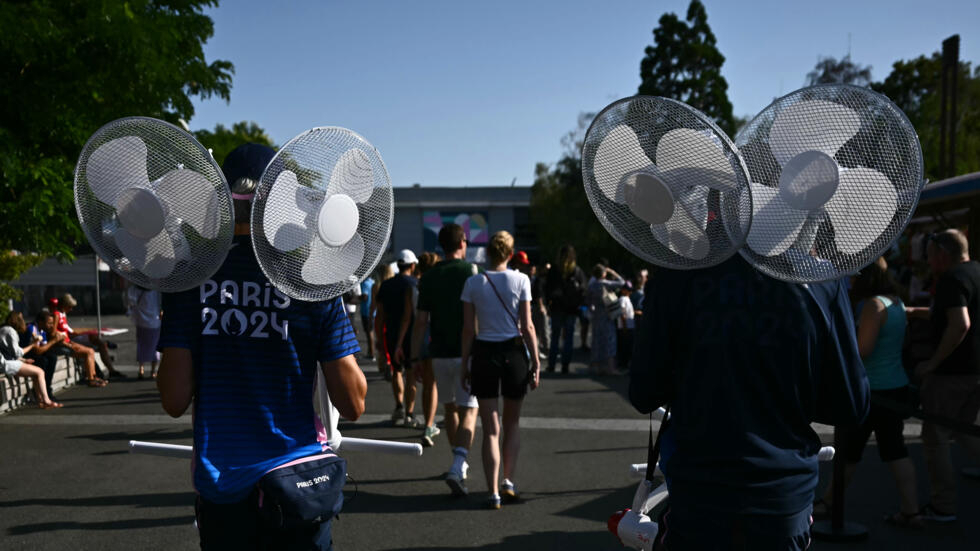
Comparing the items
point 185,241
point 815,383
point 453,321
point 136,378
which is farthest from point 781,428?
point 136,378

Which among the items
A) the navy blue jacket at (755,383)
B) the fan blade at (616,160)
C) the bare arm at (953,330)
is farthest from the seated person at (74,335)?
the navy blue jacket at (755,383)

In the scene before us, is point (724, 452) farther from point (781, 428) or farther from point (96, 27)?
point (96, 27)

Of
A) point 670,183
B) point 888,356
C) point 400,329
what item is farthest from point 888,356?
point 400,329

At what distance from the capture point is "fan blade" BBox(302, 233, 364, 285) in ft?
7.37

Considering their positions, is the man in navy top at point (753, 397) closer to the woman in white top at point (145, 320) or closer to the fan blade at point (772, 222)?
the fan blade at point (772, 222)

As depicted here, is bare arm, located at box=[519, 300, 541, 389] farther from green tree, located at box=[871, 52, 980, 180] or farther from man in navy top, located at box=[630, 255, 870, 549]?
green tree, located at box=[871, 52, 980, 180]

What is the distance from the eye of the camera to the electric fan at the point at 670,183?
2.13m

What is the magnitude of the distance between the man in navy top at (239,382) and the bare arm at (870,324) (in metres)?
3.65

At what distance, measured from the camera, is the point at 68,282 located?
15016 millimetres

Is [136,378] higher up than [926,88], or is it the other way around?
[926,88]

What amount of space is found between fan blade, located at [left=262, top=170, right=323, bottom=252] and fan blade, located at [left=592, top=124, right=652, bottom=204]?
845 mm

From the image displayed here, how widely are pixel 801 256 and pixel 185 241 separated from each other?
1652mm

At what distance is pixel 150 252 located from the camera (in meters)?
2.23

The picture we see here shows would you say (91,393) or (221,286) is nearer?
(221,286)
